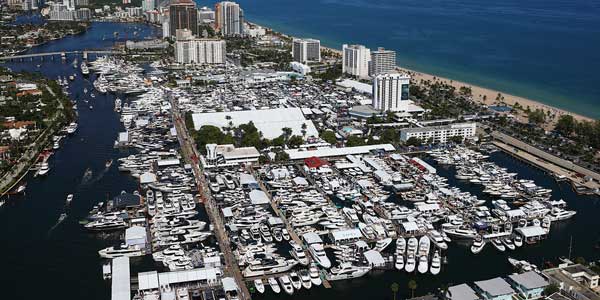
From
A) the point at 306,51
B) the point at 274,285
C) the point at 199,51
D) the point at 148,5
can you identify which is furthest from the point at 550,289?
the point at 148,5

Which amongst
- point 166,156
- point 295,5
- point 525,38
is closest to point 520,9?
point 525,38

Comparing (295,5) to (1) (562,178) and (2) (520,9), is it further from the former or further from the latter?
(1) (562,178)

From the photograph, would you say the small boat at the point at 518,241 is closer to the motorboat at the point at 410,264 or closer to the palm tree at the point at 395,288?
the motorboat at the point at 410,264

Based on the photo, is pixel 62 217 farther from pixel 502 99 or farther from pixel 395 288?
pixel 502 99

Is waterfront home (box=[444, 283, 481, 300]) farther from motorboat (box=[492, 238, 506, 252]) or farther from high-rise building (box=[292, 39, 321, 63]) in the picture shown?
high-rise building (box=[292, 39, 321, 63])

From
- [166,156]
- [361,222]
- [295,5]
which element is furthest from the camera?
[295,5]
